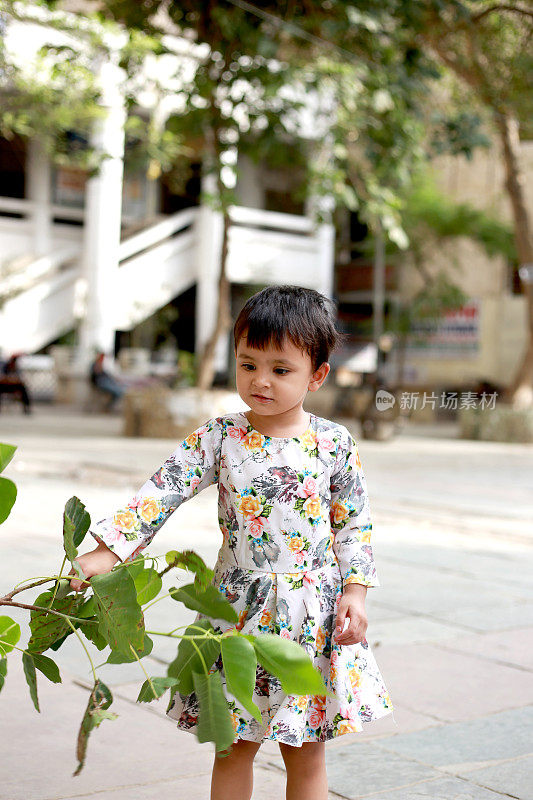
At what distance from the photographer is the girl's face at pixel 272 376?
215 cm

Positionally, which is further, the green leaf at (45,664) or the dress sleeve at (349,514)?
the dress sleeve at (349,514)

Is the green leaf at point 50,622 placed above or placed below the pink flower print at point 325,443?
below

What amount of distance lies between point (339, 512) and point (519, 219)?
47.6 ft

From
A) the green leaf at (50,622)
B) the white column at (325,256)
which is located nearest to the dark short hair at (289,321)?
the green leaf at (50,622)

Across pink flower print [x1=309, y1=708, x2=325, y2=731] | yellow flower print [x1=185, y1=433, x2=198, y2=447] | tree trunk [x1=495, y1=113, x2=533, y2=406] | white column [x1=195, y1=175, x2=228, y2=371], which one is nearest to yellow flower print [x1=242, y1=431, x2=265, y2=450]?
yellow flower print [x1=185, y1=433, x2=198, y2=447]

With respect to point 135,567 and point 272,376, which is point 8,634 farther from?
point 272,376

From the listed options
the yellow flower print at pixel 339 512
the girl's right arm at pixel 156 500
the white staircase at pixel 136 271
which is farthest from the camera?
the white staircase at pixel 136 271

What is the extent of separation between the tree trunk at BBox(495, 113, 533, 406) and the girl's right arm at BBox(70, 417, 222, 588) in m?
13.2

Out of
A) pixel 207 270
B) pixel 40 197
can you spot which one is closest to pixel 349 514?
pixel 207 270

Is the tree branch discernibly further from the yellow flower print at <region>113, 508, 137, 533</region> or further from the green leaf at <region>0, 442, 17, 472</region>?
the green leaf at <region>0, 442, 17, 472</region>

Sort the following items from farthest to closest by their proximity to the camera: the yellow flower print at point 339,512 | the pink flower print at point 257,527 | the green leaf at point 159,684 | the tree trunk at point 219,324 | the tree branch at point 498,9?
the tree trunk at point 219,324
the tree branch at point 498,9
the yellow flower print at point 339,512
the pink flower print at point 257,527
the green leaf at point 159,684

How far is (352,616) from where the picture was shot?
2152mm

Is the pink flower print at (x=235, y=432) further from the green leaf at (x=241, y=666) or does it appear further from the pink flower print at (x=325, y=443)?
the green leaf at (x=241, y=666)

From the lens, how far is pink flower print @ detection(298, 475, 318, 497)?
221 centimetres
